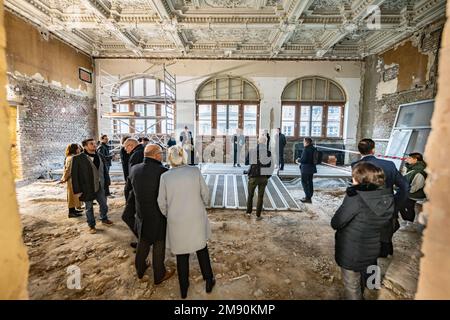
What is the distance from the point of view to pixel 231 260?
115 inches

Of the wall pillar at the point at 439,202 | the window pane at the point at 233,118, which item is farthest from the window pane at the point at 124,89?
the wall pillar at the point at 439,202

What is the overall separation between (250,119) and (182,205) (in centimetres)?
899

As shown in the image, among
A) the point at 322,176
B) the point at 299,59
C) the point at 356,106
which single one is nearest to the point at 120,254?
the point at 322,176

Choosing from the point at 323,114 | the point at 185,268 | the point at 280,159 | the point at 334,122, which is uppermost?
the point at 323,114

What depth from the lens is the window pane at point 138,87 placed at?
10367 millimetres

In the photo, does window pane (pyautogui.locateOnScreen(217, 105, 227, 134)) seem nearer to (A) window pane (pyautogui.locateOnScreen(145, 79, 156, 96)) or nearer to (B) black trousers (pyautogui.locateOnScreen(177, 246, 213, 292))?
(A) window pane (pyautogui.locateOnScreen(145, 79, 156, 96))

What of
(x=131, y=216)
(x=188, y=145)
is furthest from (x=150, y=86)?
(x=131, y=216)

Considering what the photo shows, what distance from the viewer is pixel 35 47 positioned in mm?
6848

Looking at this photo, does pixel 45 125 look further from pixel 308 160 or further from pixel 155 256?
pixel 308 160

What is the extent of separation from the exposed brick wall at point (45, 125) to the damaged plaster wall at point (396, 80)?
449 inches

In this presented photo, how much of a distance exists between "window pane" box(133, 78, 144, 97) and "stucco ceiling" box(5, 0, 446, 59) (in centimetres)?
165

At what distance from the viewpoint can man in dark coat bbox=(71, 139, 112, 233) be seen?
3406 mm

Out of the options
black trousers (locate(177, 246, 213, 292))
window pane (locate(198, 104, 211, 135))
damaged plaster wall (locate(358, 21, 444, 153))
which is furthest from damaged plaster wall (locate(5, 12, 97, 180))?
damaged plaster wall (locate(358, 21, 444, 153))

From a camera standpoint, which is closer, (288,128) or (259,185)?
(259,185)
